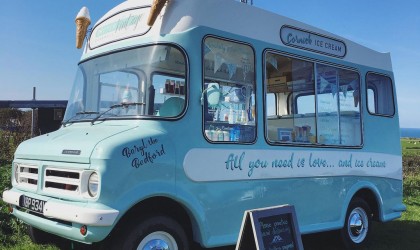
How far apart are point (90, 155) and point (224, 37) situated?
81.6 inches

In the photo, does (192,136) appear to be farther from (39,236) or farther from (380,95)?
(380,95)

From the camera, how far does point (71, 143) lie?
14.3 feet

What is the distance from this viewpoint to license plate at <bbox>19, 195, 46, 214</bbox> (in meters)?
4.39

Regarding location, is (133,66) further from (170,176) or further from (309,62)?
(309,62)

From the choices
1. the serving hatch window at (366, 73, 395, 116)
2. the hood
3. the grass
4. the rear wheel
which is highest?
the serving hatch window at (366, 73, 395, 116)

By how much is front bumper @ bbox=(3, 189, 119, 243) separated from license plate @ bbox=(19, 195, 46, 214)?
0.21 ft

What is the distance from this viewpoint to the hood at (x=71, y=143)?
4.18 metres

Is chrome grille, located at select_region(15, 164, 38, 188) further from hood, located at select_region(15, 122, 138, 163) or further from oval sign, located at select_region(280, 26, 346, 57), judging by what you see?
oval sign, located at select_region(280, 26, 346, 57)

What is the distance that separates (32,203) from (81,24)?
2.36m

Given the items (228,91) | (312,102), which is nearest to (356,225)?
(312,102)

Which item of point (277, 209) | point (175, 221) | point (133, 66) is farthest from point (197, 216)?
point (133, 66)

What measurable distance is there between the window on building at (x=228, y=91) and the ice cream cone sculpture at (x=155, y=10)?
0.59 m

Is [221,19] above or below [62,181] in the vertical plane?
above

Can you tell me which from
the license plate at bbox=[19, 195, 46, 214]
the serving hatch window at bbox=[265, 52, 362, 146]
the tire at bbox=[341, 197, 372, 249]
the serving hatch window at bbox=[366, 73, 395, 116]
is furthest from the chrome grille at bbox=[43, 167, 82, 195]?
the serving hatch window at bbox=[366, 73, 395, 116]
